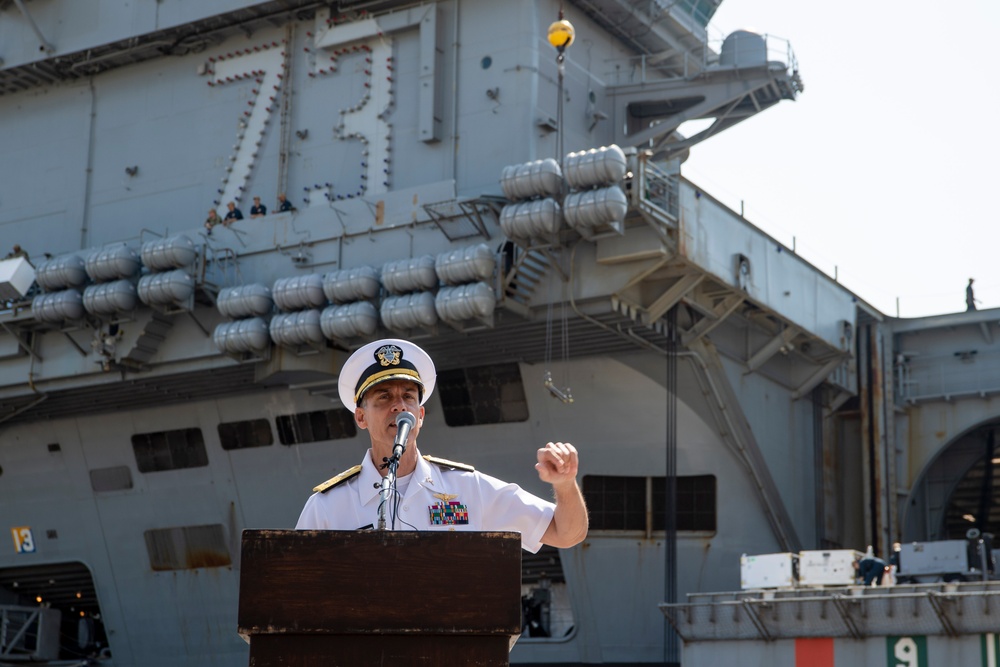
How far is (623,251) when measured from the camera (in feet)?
65.3

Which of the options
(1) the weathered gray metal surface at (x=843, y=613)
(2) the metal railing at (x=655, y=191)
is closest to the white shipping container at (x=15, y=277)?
(2) the metal railing at (x=655, y=191)

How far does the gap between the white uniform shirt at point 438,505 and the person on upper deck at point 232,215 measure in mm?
19373

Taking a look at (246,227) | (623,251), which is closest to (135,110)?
(246,227)

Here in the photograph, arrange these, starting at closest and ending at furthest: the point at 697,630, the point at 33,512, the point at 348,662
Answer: the point at 348,662
the point at 697,630
the point at 33,512

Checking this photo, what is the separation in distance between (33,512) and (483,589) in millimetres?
26835

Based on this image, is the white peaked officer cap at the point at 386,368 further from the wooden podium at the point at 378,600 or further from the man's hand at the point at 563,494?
the wooden podium at the point at 378,600

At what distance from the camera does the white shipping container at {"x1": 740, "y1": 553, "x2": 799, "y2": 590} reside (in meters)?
20.2

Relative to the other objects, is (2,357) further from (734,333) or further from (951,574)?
(951,574)

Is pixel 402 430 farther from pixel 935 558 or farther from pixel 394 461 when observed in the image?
pixel 935 558

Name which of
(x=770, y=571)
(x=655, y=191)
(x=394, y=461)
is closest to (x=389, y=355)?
Answer: (x=394, y=461)

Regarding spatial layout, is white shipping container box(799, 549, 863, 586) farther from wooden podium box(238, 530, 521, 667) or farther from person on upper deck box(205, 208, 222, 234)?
wooden podium box(238, 530, 521, 667)

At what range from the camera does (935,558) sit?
22.0 meters

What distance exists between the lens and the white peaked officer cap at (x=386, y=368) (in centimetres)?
479

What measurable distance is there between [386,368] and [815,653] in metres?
14.9
